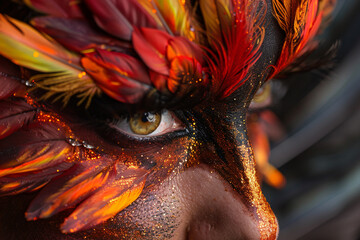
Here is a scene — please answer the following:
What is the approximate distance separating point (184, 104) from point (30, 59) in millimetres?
172

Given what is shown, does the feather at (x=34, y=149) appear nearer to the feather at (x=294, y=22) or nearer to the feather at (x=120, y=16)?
the feather at (x=120, y=16)

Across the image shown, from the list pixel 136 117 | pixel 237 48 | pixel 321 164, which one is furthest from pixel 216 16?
pixel 321 164

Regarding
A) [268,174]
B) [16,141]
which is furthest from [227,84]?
[268,174]

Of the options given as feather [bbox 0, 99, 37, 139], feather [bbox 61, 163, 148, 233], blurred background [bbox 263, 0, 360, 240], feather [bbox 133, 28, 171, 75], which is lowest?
blurred background [bbox 263, 0, 360, 240]

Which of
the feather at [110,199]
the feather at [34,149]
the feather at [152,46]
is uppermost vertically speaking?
the feather at [152,46]

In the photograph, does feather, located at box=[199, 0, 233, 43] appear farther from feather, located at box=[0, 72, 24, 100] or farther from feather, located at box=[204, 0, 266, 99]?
feather, located at box=[0, 72, 24, 100]

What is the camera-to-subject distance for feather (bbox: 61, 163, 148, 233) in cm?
44

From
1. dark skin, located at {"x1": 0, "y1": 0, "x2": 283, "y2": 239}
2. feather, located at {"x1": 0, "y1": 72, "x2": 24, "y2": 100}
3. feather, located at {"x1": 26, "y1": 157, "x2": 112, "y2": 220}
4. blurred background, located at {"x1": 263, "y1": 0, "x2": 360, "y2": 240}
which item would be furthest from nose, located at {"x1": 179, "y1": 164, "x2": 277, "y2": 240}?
blurred background, located at {"x1": 263, "y1": 0, "x2": 360, "y2": 240}

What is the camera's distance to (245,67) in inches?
17.9

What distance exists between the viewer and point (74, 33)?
0.39m

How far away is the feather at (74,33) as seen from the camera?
380mm

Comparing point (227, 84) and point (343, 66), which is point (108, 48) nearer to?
point (227, 84)

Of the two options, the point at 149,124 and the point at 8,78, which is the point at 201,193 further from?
the point at 8,78

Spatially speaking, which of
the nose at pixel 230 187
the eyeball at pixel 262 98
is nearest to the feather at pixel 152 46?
the nose at pixel 230 187
